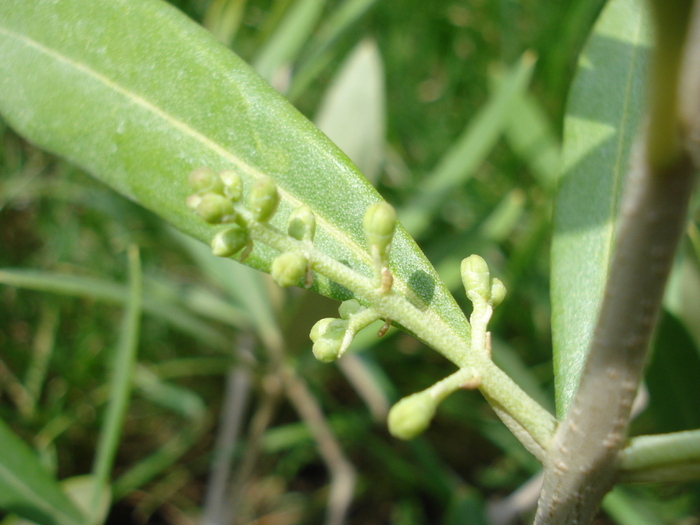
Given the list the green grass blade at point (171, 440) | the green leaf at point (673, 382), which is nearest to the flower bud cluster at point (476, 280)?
the green leaf at point (673, 382)

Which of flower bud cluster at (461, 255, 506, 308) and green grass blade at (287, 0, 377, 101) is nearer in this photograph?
flower bud cluster at (461, 255, 506, 308)

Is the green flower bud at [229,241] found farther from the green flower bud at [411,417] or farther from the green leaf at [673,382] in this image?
the green leaf at [673,382]

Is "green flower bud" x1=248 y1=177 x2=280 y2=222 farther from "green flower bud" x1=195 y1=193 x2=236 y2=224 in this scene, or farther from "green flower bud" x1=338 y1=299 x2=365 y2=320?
"green flower bud" x1=338 y1=299 x2=365 y2=320

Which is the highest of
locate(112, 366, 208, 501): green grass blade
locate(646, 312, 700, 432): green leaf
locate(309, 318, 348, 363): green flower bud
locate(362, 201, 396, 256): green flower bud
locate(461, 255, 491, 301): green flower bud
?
locate(362, 201, 396, 256): green flower bud

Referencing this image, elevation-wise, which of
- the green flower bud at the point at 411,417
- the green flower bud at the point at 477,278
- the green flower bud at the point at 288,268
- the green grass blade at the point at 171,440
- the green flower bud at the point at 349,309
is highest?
the green flower bud at the point at 477,278

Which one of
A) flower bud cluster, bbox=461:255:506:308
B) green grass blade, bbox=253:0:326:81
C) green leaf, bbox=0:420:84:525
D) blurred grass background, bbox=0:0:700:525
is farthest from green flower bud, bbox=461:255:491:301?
green grass blade, bbox=253:0:326:81

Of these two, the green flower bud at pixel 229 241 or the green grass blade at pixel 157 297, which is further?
the green grass blade at pixel 157 297
